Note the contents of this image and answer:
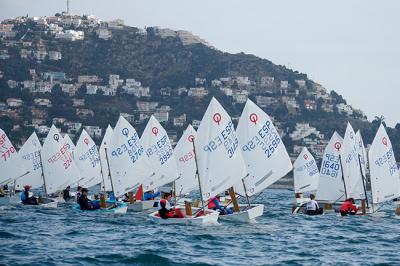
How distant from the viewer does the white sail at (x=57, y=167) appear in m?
53.6

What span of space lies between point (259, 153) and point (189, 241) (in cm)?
1179

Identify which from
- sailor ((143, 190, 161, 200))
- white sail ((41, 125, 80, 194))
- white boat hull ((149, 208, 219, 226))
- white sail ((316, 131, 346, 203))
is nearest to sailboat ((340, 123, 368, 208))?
white sail ((316, 131, 346, 203))

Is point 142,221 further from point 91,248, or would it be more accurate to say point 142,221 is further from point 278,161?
point 91,248

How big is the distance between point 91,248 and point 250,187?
1474 centimetres

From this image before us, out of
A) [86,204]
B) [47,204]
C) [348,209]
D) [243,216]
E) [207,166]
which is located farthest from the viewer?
[47,204]

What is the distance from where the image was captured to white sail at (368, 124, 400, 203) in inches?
1792

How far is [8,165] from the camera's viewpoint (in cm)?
5344

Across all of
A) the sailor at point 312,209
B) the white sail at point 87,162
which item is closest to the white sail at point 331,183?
the sailor at point 312,209

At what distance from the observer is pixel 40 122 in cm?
18975

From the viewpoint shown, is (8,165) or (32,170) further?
(32,170)

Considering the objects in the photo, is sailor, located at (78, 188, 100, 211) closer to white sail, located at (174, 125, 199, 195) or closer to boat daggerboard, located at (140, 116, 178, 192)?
boat daggerboard, located at (140, 116, 178, 192)

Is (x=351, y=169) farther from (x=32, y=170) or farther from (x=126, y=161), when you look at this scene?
(x=32, y=170)

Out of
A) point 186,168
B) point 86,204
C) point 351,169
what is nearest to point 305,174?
point 186,168

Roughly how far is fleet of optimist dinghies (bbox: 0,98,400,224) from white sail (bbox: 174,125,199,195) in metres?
0.06
